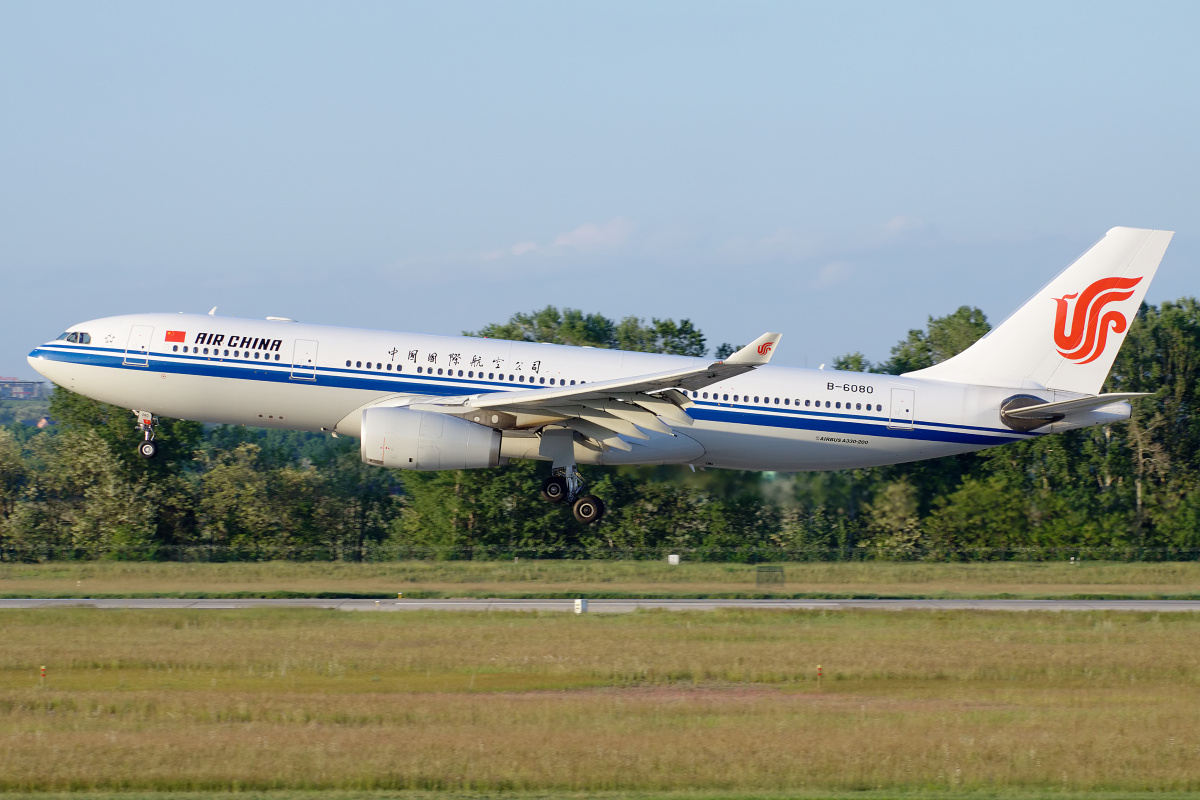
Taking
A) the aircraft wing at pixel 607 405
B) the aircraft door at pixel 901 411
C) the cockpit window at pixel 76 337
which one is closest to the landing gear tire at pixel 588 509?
the aircraft wing at pixel 607 405

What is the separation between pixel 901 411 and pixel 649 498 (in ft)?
52.8

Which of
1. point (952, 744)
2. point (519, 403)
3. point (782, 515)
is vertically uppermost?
point (519, 403)

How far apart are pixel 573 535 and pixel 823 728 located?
3629 centimetres

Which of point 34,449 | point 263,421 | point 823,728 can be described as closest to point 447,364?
point 263,421

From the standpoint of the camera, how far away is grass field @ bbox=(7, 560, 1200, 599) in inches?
1363

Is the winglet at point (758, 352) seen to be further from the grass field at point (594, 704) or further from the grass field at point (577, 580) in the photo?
the grass field at point (577, 580)

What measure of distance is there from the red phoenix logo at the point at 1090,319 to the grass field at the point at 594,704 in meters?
9.27

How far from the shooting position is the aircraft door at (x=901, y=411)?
112ft

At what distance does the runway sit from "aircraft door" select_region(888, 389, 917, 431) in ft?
15.9

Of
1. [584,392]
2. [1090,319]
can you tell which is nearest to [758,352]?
[584,392]

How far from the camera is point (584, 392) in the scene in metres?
30.5

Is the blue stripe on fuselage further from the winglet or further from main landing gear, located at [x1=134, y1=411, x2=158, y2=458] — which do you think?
the winglet

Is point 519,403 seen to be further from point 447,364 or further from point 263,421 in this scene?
point 263,421

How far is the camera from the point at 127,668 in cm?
2178
